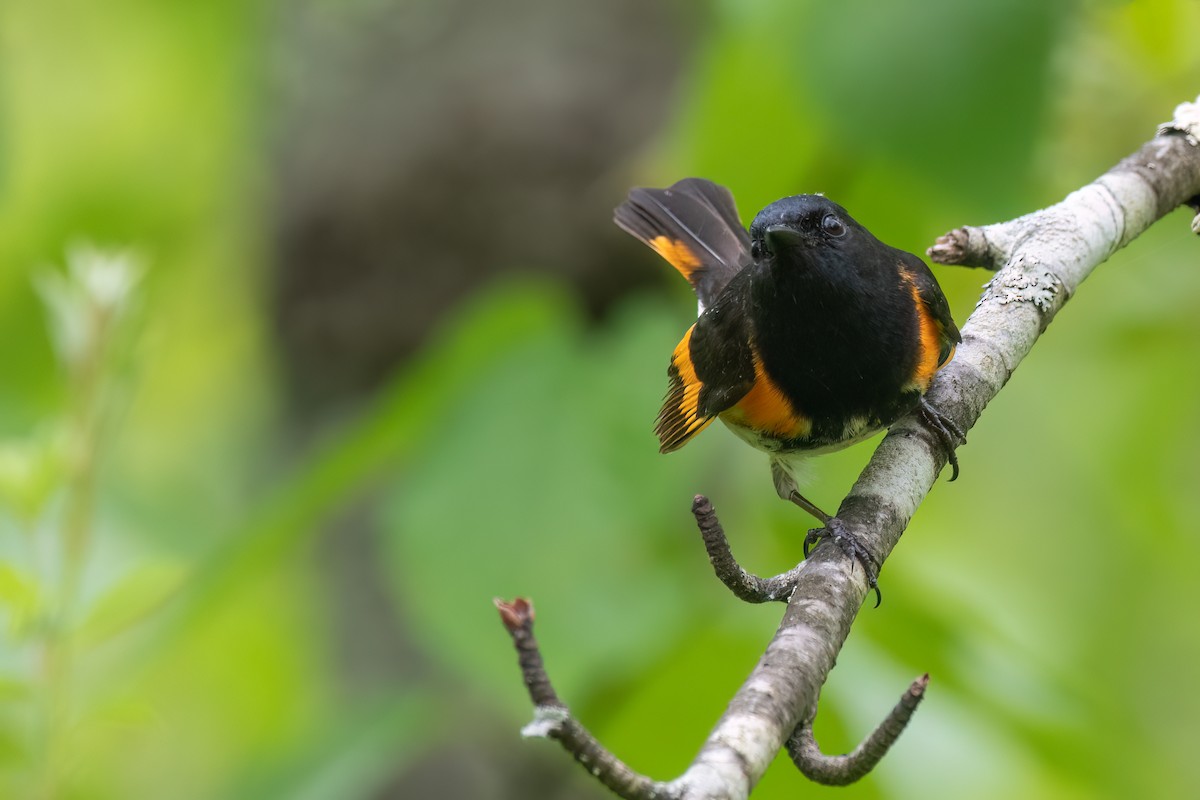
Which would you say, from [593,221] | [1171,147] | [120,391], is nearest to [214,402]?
[593,221]

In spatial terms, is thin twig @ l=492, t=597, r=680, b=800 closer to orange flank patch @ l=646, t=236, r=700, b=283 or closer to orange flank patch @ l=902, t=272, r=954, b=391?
orange flank patch @ l=902, t=272, r=954, b=391

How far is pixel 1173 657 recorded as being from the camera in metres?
5.73

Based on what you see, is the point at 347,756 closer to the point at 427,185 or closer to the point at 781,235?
the point at 781,235

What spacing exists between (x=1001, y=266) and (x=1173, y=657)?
3.98 m

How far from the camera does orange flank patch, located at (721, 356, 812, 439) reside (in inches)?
98.4

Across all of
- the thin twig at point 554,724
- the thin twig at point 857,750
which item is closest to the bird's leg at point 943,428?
the thin twig at point 857,750

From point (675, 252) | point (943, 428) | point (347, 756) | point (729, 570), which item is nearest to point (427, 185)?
point (675, 252)

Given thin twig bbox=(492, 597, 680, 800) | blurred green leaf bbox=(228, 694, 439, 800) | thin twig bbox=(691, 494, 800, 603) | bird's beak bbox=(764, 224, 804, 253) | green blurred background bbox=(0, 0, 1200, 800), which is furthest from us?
blurred green leaf bbox=(228, 694, 439, 800)

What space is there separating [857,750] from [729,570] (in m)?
0.29

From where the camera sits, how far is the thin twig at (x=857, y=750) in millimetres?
1404

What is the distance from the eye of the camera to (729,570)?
1639mm

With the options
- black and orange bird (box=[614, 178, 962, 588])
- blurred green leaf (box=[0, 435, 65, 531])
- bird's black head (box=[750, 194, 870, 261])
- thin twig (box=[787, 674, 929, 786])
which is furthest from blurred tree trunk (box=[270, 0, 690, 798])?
thin twig (box=[787, 674, 929, 786])

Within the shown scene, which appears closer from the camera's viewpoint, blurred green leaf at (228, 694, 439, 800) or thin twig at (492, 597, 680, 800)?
thin twig at (492, 597, 680, 800)

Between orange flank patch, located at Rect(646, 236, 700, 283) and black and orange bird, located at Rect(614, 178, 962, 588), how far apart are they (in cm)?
63
